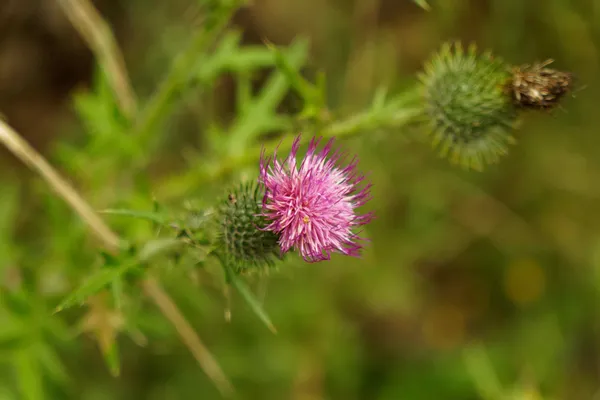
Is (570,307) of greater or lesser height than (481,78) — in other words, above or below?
below

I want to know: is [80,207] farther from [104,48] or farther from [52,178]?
[104,48]

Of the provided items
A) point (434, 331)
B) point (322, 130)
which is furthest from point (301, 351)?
point (322, 130)

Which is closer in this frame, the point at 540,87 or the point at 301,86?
the point at 540,87

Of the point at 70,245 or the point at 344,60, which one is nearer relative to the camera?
the point at 70,245

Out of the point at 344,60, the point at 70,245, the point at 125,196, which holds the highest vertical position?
the point at 344,60

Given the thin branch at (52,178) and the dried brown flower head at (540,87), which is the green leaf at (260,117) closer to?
the thin branch at (52,178)

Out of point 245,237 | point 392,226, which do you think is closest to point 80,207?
point 245,237

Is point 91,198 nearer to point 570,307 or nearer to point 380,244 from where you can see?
point 380,244

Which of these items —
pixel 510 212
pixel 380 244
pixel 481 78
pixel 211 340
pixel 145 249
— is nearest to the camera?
pixel 145 249

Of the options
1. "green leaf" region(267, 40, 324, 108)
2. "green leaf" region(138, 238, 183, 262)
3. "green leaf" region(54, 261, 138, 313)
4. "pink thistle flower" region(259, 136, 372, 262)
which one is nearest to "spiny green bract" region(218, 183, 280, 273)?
"pink thistle flower" region(259, 136, 372, 262)
